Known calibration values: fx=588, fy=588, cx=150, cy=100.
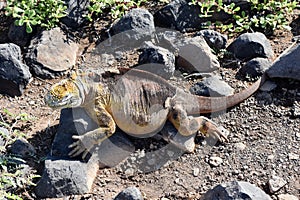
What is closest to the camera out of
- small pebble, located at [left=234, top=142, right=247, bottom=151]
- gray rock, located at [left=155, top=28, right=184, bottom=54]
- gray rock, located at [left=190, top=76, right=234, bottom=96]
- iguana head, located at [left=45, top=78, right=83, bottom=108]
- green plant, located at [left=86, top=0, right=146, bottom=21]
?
iguana head, located at [left=45, top=78, right=83, bottom=108]

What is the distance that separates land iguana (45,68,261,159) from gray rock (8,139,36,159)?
606 millimetres

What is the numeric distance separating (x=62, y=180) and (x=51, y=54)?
2.18 meters

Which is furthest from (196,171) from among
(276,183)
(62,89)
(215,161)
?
(62,89)

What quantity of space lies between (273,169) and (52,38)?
10.8 ft

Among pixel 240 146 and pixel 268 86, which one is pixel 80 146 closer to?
pixel 240 146

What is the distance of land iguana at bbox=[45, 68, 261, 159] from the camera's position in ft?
20.1

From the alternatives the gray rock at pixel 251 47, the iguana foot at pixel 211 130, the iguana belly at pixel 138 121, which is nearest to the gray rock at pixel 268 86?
the gray rock at pixel 251 47

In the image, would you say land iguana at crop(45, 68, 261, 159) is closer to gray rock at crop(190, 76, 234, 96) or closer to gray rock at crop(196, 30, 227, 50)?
gray rock at crop(190, 76, 234, 96)

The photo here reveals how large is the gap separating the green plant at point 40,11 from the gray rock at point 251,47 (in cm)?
226

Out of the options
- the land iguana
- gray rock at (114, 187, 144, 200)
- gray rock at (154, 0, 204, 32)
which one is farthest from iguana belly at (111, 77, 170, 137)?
gray rock at (154, 0, 204, 32)

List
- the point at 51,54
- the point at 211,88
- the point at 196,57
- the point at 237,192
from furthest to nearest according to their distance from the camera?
the point at 51,54 < the point at 196,57 < the point at 211,88 < the point at 237,192

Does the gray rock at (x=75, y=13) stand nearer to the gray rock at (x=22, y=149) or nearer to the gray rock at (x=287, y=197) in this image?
the gray rock at (x=22, y=149)

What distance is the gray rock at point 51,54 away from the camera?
7234mm

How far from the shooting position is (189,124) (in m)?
6.25
